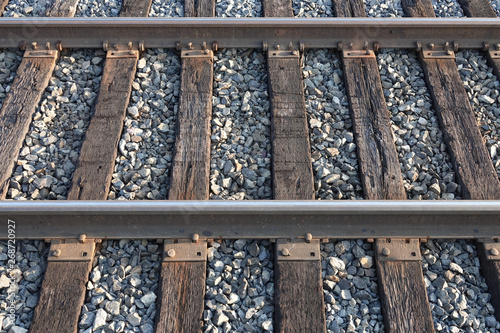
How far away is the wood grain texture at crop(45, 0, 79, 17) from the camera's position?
513 cm

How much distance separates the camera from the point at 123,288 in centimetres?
321

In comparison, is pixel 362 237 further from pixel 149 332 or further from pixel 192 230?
pixel 149 332

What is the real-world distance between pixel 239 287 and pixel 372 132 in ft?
5.45

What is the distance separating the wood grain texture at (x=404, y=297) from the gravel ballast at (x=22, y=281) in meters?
2.09

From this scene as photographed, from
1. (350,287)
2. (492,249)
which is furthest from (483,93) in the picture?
(350,287)

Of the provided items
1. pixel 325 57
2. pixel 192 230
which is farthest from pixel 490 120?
pixel 192 230

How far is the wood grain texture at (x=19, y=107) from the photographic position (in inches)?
152

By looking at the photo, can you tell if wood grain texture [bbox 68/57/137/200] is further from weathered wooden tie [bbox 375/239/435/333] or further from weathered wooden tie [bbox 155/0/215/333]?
weathered wooden tie [bbox 375/239/435/333]

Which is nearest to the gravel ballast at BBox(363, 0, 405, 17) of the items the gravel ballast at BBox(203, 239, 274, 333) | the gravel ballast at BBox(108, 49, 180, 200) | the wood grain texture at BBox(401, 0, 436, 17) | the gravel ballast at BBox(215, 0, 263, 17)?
the wood grain texture at BBox(401, 0, 436, 17)

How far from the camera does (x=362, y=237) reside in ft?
11.1

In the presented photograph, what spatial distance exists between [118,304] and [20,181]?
1.29 m

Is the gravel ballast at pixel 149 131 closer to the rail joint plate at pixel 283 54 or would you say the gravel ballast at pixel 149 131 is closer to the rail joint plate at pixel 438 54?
the rail joint plate at pixel 283 54

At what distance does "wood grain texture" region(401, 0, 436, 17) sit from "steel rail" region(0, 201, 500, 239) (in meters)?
2.48

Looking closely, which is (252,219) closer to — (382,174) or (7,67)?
(382,174)
